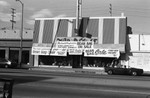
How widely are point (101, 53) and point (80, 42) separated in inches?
144

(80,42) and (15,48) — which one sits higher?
(80,42)

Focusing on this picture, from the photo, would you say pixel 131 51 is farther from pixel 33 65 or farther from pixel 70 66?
pixel 33 65

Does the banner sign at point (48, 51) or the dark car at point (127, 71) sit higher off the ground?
the banner sign at point (48, 51)

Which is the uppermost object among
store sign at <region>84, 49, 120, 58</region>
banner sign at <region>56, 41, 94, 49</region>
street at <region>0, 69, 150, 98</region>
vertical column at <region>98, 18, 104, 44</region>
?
vertical column at <region>98, 18, 104, 44</region>

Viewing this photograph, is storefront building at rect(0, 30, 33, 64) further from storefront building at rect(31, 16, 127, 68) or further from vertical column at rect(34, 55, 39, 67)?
storefront building at rect(31, 16, 127, 68)

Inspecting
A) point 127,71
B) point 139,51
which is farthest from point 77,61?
point 127,71

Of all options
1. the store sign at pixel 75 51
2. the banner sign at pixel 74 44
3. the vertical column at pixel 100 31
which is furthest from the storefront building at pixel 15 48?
the vertical column at pixel 100 31

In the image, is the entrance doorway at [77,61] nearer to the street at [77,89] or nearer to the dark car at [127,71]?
the dark car at [127,71]

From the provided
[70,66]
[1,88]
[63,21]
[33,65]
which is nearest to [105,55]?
[70,66]

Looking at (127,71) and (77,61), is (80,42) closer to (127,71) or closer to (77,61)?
(77,61)

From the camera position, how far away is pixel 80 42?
1469 inches

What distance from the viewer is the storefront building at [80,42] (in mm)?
35969

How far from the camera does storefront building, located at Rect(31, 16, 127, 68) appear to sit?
36.0 m

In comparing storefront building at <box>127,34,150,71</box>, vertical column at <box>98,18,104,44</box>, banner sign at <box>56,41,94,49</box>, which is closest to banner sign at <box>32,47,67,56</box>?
banner sign at <box>56,41,94,49</box>
